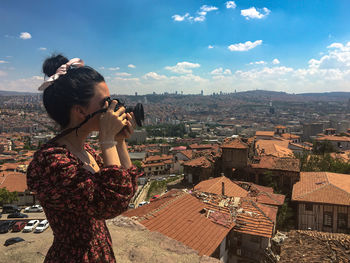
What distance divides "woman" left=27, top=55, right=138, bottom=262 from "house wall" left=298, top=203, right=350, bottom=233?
44.9 ft

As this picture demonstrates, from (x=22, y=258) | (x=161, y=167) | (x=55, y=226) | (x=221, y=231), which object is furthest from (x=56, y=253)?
(x=161, y=167)

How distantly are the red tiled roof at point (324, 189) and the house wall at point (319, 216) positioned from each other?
0.30 metres

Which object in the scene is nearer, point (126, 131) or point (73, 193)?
point (73, 193)

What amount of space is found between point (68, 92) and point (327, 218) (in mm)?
14408

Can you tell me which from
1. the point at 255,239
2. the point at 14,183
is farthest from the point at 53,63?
the point at 14,183

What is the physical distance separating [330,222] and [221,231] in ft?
30.2

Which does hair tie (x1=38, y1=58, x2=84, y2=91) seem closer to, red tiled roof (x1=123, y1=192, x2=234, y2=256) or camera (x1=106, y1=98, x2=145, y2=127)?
camera (x1=106, y1=98, x2=145, y2=127)

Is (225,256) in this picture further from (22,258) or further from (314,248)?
(22,258)

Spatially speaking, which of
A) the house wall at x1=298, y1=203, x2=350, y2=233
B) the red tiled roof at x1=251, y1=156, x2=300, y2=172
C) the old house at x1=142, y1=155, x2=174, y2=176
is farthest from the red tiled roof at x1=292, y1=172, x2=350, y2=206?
the old house at x1=142, y1=155, x2=174, y2=176

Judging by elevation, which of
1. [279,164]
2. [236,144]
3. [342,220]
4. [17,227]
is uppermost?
[236,144]

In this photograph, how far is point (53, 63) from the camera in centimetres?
147

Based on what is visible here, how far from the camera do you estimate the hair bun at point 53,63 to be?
1.46 metres

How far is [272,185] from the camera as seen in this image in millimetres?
16516

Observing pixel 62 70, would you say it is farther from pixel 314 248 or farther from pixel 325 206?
pixel 325 206
